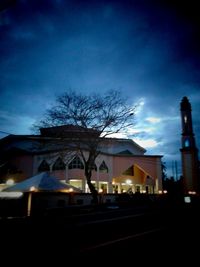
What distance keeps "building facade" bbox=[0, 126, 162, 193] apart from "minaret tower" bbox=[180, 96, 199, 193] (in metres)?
9.45

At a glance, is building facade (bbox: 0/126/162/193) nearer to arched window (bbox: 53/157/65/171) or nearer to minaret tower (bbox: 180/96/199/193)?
arched window (bbox: 53/157/65/171)

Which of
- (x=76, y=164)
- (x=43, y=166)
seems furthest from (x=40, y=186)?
Answer: (x=43, y=166)

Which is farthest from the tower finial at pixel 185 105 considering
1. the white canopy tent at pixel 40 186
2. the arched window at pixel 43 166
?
the white canopy tent at pixel 40 186

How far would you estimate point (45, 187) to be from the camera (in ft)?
41.2

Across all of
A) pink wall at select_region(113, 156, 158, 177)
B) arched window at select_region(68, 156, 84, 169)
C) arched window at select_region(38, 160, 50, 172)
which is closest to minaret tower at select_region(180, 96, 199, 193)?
pink wall at select_region(113, 156, 158, 177)

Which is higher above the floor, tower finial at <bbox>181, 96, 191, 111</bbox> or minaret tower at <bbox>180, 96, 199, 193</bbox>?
tower finial at <bbox>181, 96, 191, 111</bbox>

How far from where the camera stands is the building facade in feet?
99.7

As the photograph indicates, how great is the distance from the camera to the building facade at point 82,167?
99.7 feet

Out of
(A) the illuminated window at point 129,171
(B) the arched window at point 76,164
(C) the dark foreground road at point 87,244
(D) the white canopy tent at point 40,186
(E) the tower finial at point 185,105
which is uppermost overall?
(E) the tower finial at point 185,105

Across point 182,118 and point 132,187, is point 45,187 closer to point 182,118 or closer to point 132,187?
point 132,187

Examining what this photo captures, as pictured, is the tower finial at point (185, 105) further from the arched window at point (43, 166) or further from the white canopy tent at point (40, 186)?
the white canopy tent at point (40, 186)

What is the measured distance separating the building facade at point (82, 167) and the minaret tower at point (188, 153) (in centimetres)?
945

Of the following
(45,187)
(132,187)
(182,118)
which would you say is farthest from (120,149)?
(45,187)

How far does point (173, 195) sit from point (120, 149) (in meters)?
14.5
